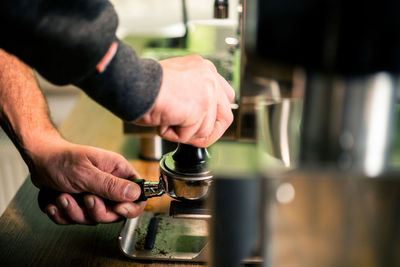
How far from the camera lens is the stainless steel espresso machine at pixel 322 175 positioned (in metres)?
0.30

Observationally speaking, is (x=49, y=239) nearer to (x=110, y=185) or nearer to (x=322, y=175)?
(x=110, y=185)

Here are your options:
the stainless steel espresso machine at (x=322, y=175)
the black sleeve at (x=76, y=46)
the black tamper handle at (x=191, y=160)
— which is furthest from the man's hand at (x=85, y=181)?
the stainless steel espresso machine at (x=322, y=175)

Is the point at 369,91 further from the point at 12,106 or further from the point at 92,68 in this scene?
the point at 12,106

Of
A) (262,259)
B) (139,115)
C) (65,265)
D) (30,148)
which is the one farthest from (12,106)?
(262,259)

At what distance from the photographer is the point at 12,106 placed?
89 cm

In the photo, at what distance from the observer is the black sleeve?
17.4 inches

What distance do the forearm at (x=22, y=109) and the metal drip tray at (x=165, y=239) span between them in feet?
0.81

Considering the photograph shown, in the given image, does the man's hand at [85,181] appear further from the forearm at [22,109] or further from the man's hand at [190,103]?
the man's hand at [190,103]

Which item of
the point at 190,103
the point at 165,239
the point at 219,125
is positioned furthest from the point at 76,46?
the point at 165,239

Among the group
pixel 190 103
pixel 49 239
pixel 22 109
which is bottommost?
pixel 49 239

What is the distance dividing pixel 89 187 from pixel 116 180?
0.19 ft

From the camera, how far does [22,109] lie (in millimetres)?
896

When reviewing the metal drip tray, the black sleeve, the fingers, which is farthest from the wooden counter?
the black sleeve

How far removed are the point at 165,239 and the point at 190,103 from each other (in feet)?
0.83
